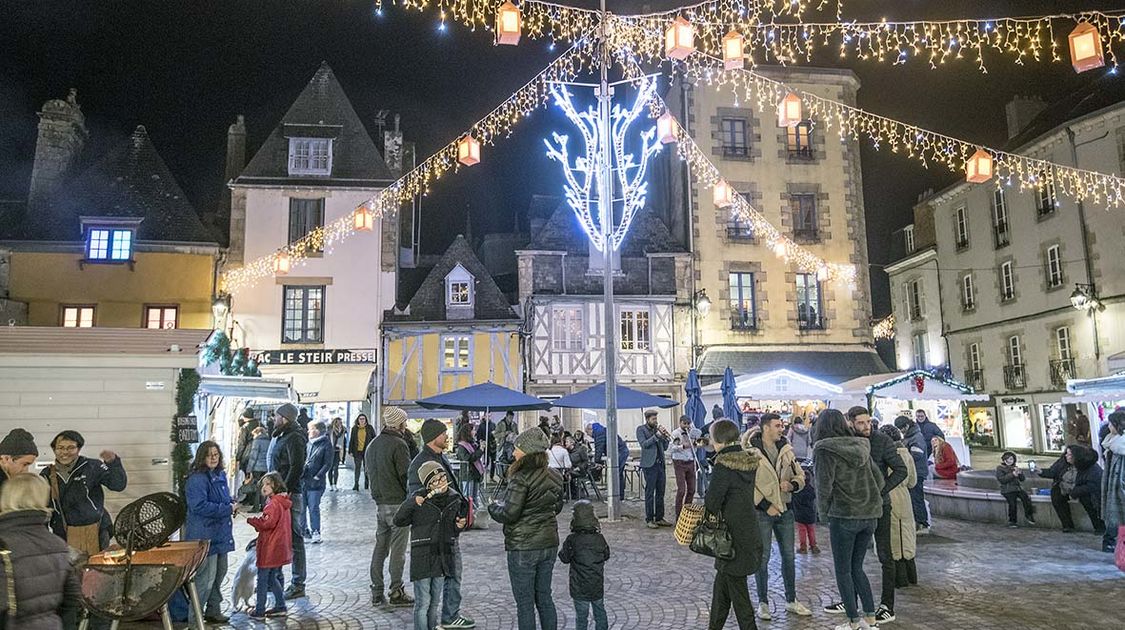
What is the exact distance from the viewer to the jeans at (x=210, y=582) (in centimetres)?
584

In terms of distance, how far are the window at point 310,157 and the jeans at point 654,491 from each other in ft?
54.5

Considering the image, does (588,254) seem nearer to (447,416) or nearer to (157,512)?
(447,416)

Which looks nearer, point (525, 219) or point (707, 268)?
point (707, 268)

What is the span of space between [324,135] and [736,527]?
21501 mm

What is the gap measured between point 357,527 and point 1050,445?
22721 millimetres

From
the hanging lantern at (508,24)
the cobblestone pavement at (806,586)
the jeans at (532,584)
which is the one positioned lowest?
the cobblestone pavement at (806,586)

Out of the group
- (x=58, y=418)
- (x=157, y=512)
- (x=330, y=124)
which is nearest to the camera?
(x=157, y=512)

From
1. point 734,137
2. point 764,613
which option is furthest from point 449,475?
point 734,137

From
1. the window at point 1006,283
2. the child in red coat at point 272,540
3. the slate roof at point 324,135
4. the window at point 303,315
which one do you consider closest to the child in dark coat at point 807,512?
the child in red coat at point 272,540

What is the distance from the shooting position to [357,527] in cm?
1075

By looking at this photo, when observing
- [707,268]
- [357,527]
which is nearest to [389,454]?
[357,527]

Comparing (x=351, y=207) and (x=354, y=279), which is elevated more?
(x=351, y=207)

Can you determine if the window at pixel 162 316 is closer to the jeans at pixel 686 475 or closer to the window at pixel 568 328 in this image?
the window at pixel 568 328

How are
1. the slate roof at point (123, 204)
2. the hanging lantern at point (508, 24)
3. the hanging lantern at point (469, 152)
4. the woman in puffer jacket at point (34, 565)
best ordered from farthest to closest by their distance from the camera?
the slate roof at point (123, 204) < the hanging lantern at point (469, 152) < the hanging lantern at point (508, 24) < the woman in puffer jacket at point (34, 565)
